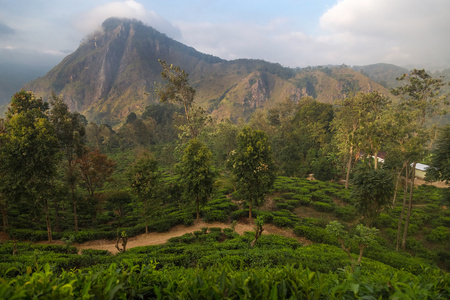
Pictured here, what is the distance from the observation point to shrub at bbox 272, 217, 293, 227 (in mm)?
14387

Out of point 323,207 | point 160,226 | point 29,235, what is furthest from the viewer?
point 323,207

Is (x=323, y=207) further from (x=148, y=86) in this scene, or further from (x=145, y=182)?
(x=148, y=86)

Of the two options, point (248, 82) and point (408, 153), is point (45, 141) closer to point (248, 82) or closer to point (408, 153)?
point (408, 153)

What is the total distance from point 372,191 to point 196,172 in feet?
36.2

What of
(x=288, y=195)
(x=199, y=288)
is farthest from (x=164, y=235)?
(x=199, y=288)

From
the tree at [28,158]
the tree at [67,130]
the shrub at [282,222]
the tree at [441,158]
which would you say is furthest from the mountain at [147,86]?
the tree at [28,158]

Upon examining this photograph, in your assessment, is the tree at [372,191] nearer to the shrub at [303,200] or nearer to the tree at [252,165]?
the tree at [252,165]

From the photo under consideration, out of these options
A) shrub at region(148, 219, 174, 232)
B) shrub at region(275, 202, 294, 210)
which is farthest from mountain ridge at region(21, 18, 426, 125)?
shrub at region(148, 219, 174, 232)

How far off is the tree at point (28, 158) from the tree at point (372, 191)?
18458mm

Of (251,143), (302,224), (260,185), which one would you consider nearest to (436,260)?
(302,224)

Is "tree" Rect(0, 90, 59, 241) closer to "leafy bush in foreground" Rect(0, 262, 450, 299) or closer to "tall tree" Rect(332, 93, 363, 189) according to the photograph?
"leafy bush in foreground" Rect(0, 262, 450, 299)

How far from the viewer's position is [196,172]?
14359 millimetres

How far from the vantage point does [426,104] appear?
15633 mm

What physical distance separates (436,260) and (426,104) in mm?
11527
